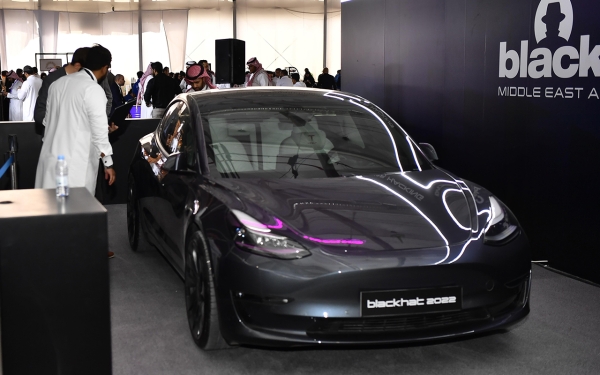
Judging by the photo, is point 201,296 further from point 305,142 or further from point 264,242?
point 305,142

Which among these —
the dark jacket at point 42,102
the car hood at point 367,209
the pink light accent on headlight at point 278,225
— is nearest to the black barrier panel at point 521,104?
the car hood at point 367,209

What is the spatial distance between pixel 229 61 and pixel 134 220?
7512 mm

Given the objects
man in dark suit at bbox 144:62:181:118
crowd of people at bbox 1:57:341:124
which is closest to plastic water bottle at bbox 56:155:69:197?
crowd of people at bbox 1:57:341:124

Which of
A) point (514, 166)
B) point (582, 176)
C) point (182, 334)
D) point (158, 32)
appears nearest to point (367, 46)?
point (514, 166)

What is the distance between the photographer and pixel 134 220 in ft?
21.3

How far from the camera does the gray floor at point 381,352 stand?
4008 mm

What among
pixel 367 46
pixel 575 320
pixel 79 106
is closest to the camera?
pixel 575 320

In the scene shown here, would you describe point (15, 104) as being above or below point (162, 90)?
below

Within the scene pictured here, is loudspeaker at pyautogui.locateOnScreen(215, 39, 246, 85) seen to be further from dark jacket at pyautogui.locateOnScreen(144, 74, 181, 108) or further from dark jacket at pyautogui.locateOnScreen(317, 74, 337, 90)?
dark jacket at pyautogui.locateOnScreen(317, 74, 337, 90)

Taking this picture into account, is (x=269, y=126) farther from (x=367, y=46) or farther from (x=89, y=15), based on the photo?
(x=89, y=15)

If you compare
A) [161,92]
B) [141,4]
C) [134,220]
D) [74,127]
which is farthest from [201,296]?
[141,4]

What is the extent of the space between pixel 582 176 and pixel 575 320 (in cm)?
137

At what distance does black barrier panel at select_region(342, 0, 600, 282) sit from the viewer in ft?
18.9

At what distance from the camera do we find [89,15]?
26875 millimetres
